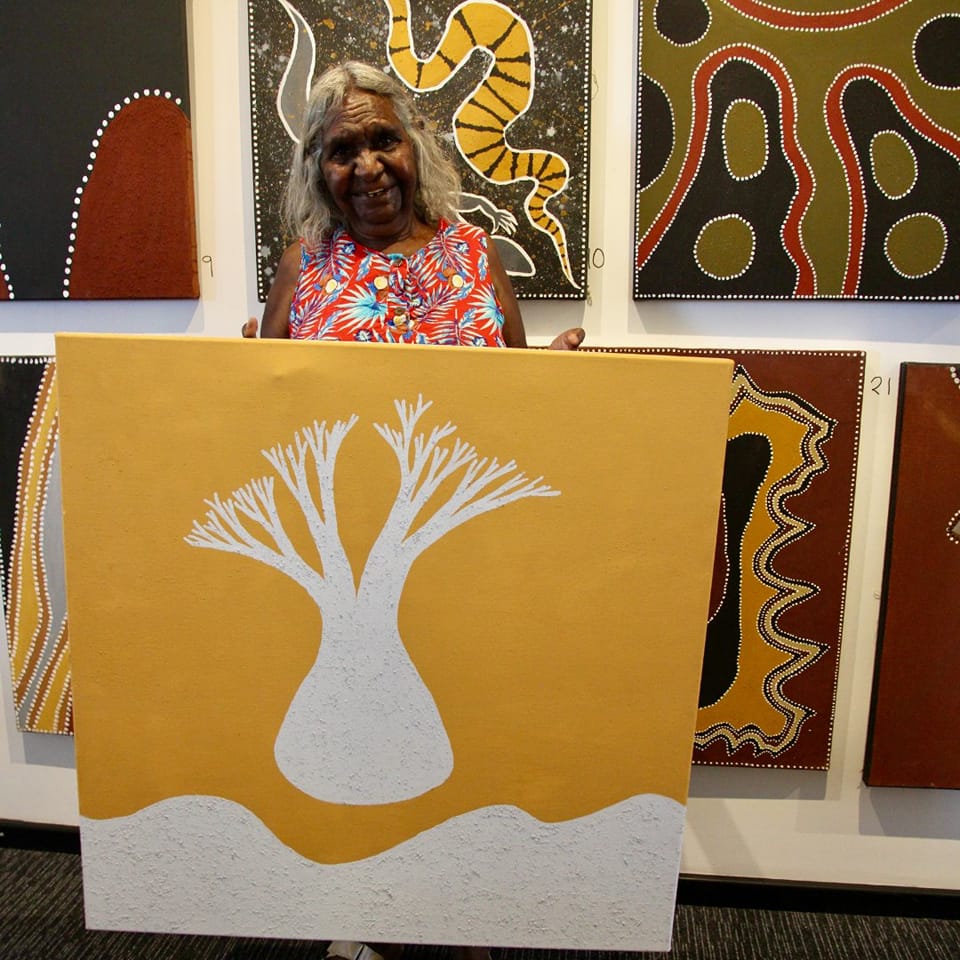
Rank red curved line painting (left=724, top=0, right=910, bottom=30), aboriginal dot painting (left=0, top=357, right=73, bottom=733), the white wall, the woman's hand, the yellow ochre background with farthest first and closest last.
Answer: aboriginal dot painting (left=0, top=357, right=73, bottom=733) → the white wall → red curved line painting (left=724, top=0, right=910, bottom=30) → the woman's hand → the yellow ochre background

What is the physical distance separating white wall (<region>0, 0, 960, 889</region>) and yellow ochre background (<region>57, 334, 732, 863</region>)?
2.22ft

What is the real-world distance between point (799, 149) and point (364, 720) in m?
1.40

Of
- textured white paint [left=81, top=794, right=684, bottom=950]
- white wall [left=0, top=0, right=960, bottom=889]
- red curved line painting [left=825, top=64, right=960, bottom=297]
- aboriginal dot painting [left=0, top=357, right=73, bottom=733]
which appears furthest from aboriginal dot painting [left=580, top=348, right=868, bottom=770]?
aboriginal dot painting [left=0, top=357, right=73, bottom=733]

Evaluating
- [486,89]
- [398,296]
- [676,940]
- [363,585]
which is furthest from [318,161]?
[676,940]

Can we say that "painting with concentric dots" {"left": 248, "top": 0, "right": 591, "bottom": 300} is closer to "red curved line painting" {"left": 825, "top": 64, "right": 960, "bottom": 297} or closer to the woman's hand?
the woman's hand

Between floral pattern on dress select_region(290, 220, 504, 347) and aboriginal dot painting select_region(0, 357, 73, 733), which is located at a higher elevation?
floral pattern on dress select_region(290, 220, 504, 347)

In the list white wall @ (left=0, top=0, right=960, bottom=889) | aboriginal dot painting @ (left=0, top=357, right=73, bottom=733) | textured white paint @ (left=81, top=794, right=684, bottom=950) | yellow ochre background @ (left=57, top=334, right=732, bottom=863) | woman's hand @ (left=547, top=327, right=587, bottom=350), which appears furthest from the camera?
aboriginal dot painting @ (left=0, top=357, right=73, bottom=733)

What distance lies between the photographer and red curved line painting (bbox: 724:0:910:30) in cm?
143

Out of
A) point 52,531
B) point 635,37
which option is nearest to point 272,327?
point 52,531

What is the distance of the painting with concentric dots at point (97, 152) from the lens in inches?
59.8

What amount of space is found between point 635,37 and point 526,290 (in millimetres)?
564

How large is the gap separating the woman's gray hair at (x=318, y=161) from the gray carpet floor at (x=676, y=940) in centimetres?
154

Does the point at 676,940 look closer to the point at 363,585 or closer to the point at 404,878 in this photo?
the point at 404,878

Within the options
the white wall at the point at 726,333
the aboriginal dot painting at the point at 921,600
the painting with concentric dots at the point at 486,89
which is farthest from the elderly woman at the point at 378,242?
the aboriginal dot painting at the point at 921,600
